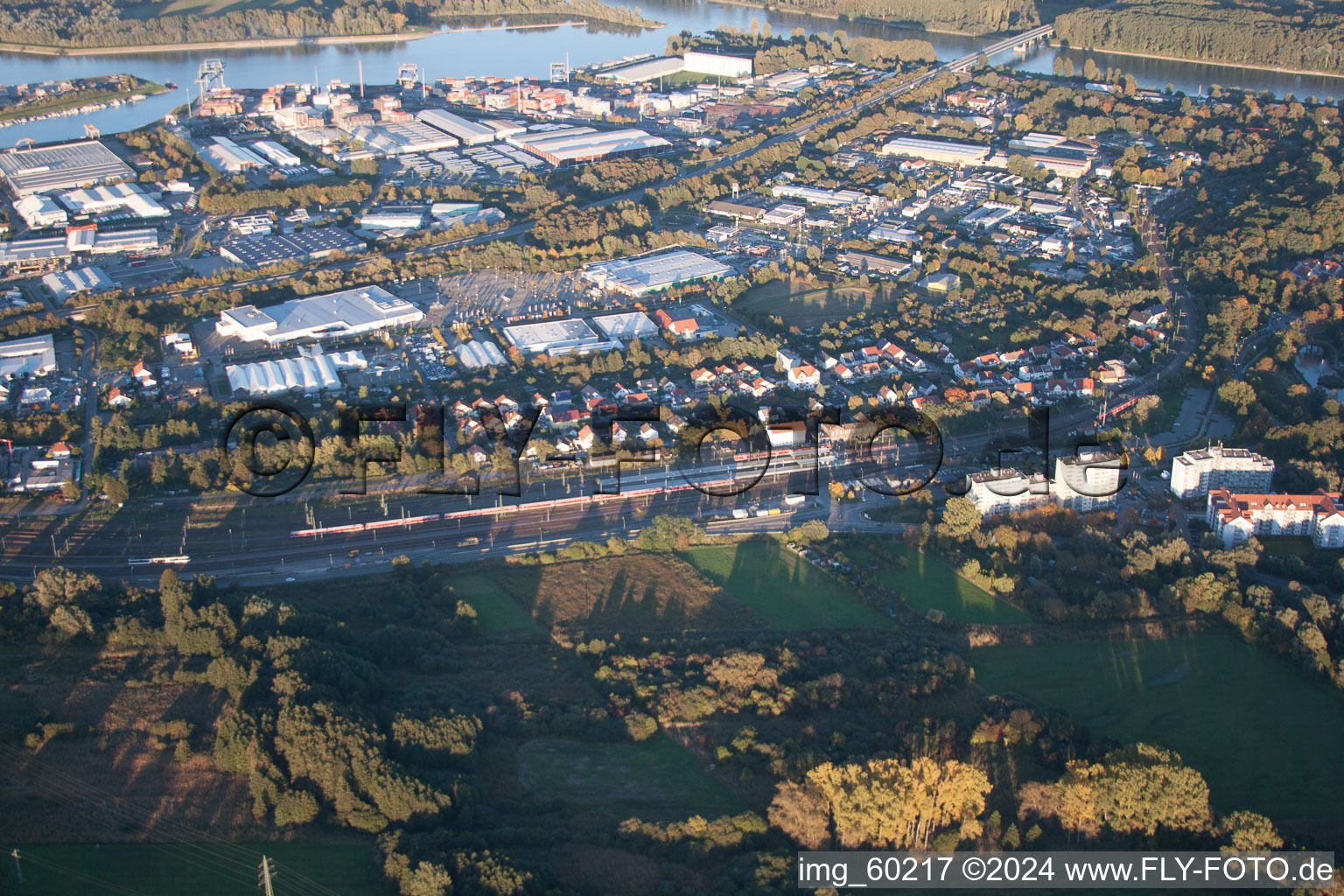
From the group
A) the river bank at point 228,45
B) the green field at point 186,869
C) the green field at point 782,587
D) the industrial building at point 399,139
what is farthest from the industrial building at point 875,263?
the river bank at point 228,45

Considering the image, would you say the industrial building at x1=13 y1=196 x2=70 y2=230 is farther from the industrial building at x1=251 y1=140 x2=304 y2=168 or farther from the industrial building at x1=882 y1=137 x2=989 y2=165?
the industrial building at x1=882 y1=137 x2=989 y2=165

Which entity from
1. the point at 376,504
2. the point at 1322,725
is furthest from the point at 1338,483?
the point at 376,504

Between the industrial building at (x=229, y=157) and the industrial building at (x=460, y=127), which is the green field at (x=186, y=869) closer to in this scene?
the industrial building at (x=229, y=157)

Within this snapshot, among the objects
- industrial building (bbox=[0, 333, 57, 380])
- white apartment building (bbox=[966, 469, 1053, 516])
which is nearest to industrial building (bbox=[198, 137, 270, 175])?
industrial building (bbox=[0, 333, 57, 380])

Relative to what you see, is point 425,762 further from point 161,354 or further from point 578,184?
point 578,184

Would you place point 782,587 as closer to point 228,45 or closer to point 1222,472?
point 1222,472
